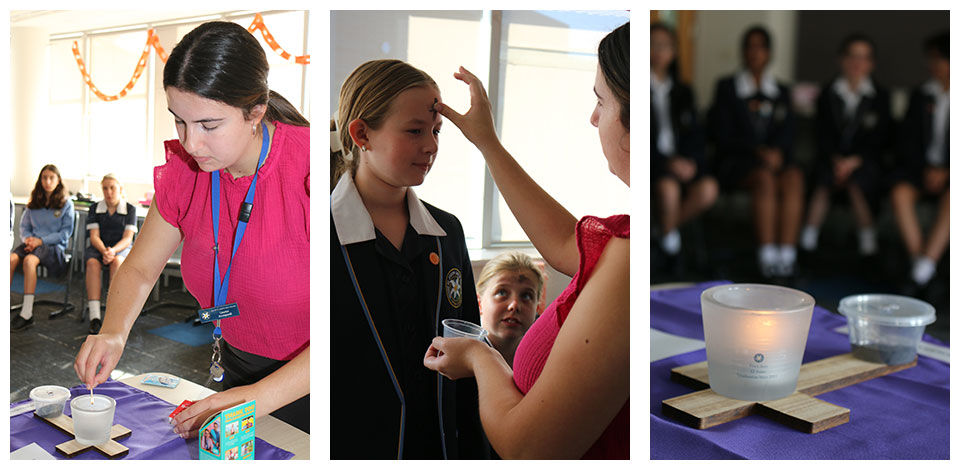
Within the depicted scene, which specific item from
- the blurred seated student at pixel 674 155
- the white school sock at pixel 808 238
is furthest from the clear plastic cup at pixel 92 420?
the white school sock at pixel 808 238

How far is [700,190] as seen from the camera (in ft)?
15.5

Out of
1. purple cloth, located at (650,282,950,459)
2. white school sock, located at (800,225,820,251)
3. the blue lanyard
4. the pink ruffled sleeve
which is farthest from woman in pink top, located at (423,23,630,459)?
white school sock, located at (800,225,820,251)

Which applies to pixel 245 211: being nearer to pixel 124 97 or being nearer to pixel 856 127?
pixel 124 97

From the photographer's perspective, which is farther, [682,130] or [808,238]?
[808,238]

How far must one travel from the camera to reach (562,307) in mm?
996

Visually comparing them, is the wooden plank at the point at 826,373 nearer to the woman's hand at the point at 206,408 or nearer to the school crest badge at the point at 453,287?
the school crest badge at the point at 453,287

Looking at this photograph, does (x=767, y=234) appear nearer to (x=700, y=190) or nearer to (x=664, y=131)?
(x=700, y=190)

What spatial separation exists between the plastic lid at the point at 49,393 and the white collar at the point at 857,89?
4.32m

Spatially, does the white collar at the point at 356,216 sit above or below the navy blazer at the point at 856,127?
below

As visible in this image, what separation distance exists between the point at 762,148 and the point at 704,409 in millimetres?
3643

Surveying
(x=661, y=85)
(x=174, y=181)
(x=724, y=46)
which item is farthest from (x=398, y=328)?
(x=724, y=46)

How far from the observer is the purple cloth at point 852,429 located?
104 cm

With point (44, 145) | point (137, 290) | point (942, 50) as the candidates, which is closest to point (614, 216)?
point (137, 290)

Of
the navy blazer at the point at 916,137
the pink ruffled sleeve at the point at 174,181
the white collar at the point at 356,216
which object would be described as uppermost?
the navy blazer at the point at 916,137
